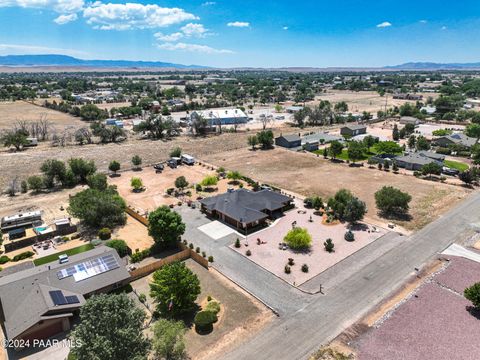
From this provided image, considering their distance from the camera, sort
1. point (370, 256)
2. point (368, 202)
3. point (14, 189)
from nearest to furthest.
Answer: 1. point (370, 256)
2. point (368, 202)
3. point (14, 189)

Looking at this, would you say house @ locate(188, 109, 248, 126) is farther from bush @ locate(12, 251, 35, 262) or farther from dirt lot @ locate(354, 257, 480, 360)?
dirt lot @ locate(354, 257, 480, 360)

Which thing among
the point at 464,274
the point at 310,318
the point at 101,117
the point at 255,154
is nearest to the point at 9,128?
the point at 101,117

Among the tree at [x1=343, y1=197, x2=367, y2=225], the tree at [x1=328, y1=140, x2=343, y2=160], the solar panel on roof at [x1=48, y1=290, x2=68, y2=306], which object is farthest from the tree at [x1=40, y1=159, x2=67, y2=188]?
the tree at [x1=328, y1=140, x2=343, y2=160]

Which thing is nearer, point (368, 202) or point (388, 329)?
point (388, 329)

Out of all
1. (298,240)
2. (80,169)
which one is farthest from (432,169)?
(80,169)

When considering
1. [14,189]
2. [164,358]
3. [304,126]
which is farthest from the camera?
[304,126]

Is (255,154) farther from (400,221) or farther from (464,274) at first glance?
(464,274)
